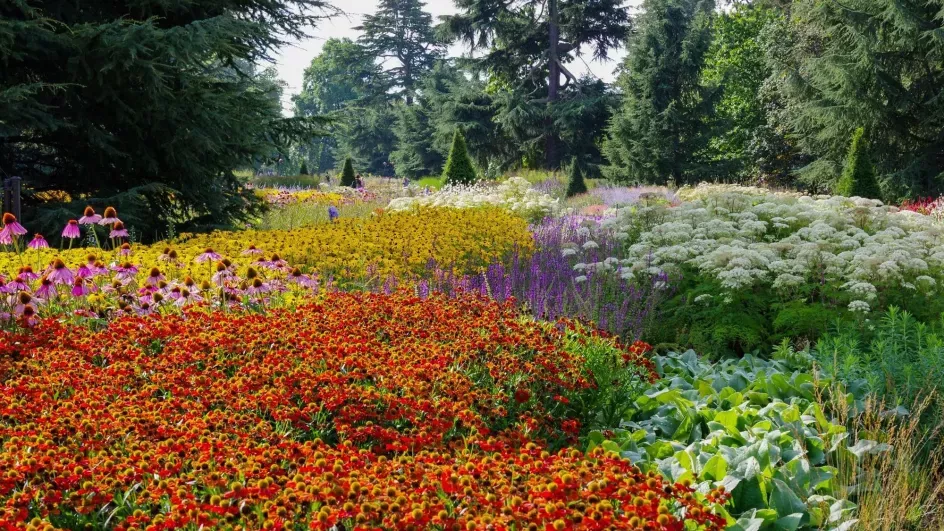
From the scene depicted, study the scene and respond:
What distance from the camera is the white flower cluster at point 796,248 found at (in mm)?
5316

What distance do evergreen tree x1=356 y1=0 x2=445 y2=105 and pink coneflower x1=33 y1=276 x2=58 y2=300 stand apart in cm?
3990

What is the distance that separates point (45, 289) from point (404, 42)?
137 feet

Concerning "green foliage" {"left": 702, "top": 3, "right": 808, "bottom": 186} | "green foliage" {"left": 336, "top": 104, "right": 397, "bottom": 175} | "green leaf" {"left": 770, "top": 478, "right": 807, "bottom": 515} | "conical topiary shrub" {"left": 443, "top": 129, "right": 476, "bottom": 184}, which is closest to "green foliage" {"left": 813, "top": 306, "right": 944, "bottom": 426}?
"green leaf" {"left": 770, "top": 478, "right": 807, "bottom": 515}

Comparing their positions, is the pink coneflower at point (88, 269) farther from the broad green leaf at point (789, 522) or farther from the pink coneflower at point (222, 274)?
the broad green leaf at point (789, 522)

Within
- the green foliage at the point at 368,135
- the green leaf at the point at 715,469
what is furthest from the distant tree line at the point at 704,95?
the green leaf at the point at 715,469

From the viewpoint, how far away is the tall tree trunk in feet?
83.2

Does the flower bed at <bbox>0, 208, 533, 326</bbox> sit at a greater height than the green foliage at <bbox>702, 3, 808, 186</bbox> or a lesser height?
lesser

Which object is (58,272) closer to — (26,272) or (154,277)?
(26,272)

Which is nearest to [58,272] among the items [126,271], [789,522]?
[126,271]

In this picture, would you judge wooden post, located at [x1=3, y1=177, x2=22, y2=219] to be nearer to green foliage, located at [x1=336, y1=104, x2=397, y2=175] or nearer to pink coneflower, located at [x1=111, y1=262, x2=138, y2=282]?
pink coneflower, located at [x1=111, y1=262, x2=138, y2=282]

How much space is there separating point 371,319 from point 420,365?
2.99ft

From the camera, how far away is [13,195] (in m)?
7.07

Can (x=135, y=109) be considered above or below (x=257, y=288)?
above

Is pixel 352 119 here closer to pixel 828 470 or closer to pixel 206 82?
pixel 206 82
